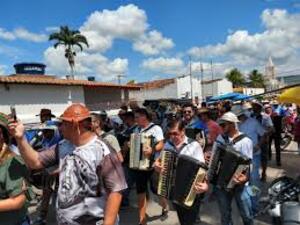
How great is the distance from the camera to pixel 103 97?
31.5 metres

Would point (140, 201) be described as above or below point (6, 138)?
below

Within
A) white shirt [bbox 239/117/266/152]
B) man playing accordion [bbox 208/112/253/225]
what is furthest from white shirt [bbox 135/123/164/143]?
white shirt [bbox 239/117/266/152]

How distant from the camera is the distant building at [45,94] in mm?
21562

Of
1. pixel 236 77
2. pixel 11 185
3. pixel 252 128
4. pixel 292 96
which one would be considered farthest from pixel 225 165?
pixel 236 77

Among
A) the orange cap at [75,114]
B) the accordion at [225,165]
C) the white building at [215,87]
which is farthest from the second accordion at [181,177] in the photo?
the white building at [215,87]

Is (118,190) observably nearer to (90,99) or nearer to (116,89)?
(90,99)

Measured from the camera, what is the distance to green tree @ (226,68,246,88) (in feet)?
329

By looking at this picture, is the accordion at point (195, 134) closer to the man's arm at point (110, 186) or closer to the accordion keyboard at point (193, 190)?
the accordion keyboard at point (193, 190)

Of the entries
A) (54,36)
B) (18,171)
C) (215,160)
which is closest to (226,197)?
(215,160)

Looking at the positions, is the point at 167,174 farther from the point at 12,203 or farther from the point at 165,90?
the point at 165,90

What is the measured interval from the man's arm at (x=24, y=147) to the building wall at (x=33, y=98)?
16519mm

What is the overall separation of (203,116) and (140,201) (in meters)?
2.38

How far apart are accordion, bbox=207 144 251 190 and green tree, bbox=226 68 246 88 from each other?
9526cm

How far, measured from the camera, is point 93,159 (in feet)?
10.9
